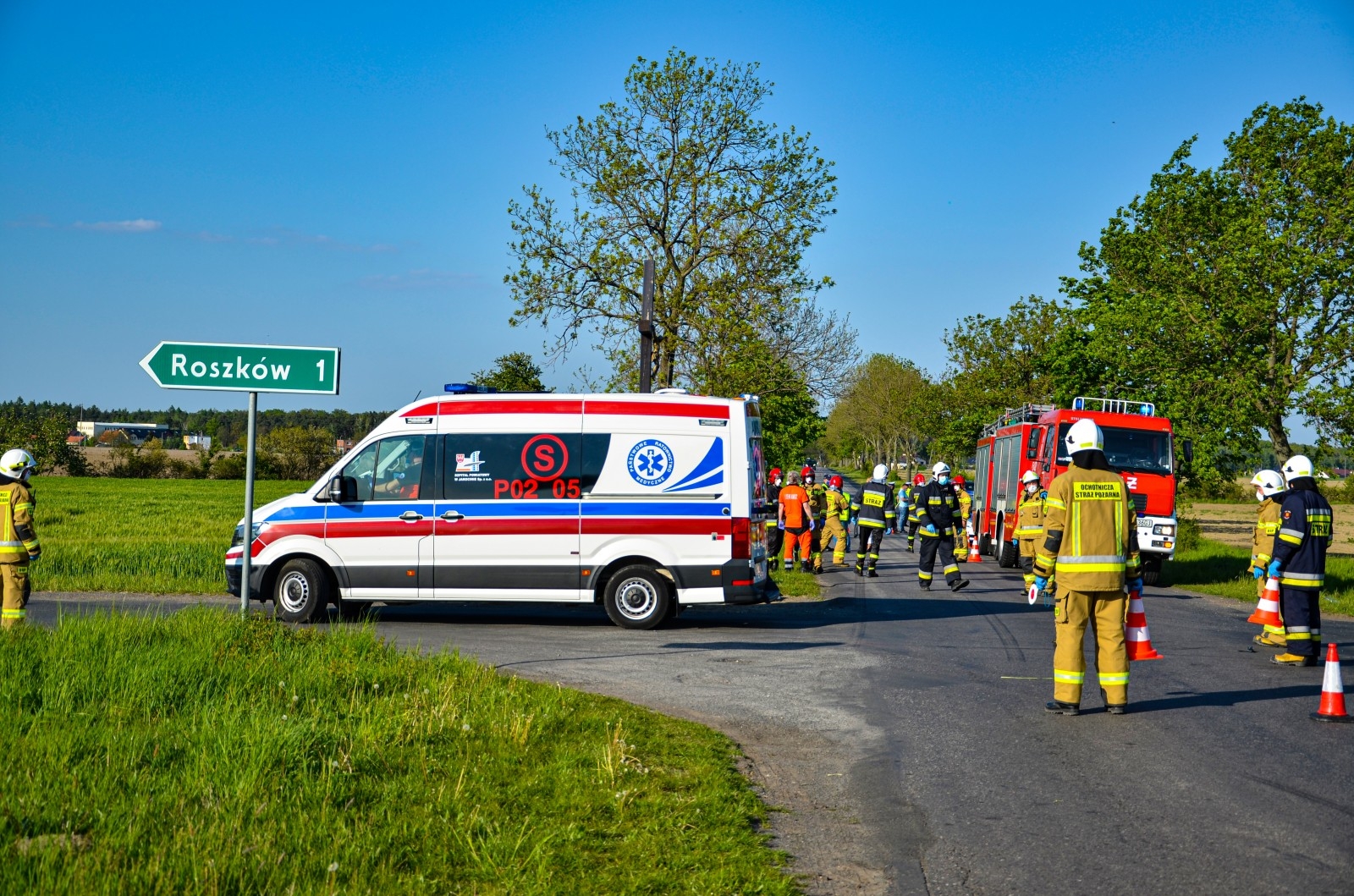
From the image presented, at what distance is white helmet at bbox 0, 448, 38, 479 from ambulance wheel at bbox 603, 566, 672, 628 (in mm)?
5715

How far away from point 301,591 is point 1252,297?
23866 mm

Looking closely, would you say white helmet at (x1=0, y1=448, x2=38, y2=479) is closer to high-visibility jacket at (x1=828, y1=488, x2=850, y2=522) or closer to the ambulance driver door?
the ambulance driver door

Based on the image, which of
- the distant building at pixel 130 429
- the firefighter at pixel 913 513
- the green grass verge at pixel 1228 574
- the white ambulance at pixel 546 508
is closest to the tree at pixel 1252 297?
the green grass verge at pixel 1228 574

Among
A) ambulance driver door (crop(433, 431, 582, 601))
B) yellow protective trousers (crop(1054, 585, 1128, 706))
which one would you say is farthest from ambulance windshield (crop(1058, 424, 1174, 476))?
yellow protective trousers (crop(1054, 585, 1128, 706))

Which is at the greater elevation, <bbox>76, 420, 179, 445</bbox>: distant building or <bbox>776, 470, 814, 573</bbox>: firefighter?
<bbox>76, 420, 179, 445</bbox>: distant building

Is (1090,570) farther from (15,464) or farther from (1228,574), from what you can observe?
(1228,574)

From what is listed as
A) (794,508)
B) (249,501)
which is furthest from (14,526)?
(794,508)

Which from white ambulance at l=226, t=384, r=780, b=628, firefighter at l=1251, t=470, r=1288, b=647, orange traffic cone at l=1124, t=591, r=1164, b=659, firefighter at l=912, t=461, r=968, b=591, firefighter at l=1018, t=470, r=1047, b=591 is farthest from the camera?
firefighter at l=912, t=461, r=968, b=591

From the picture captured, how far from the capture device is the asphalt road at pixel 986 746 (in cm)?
520

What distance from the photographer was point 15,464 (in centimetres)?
1102

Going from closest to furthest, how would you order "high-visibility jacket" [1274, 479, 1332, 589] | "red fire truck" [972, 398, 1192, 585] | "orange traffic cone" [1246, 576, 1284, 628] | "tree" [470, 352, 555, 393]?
"high-visibility jacket" [1274, 479, 1332, 589]
"orange traffic cone" [1246, 576, 1284, 628]
"red fire truck" [972, 398, 1192, 585]
"tree" [470, 352, 555, 393]

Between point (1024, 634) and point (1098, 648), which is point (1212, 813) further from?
point (1024, 634)

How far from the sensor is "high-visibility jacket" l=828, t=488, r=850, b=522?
22672mm

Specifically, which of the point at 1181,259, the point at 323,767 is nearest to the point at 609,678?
the point at 323,767
